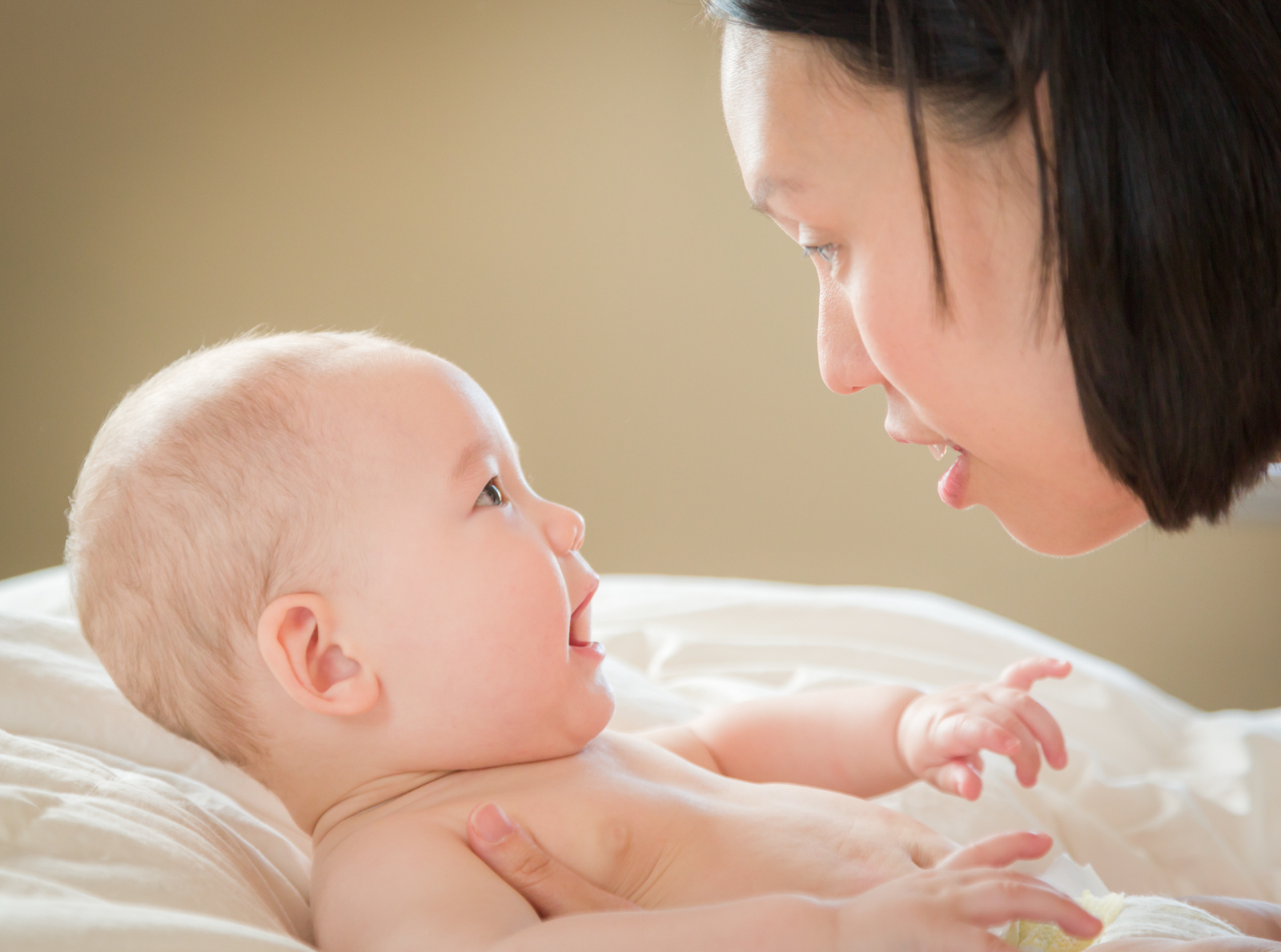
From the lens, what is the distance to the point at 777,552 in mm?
2795

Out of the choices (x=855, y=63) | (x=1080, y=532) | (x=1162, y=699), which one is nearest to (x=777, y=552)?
(x=1162, y=699)

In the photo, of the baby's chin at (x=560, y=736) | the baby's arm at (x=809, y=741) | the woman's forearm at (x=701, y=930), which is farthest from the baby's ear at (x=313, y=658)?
the baby's arm at (x=809, y=741)

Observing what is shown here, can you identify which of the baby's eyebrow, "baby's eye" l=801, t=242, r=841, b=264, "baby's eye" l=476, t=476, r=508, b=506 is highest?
"baby's eye" l=801, t=242, r=841, b=264

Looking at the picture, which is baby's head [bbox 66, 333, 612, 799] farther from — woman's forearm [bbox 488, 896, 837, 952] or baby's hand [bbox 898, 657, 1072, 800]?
baby's hand [bbox 898, 657, 1072, 800]

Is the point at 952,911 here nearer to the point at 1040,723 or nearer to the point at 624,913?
the point at 624,913

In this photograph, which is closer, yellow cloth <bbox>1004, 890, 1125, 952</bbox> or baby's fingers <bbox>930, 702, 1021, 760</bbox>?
yellow cloth <bbox>1004, 890, 1125, 952</bbox>

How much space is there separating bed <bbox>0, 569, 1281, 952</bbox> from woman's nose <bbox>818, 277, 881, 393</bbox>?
490mm

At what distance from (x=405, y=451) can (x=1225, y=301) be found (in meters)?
0.58

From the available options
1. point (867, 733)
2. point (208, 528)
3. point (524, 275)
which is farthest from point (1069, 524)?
point (524, 275)

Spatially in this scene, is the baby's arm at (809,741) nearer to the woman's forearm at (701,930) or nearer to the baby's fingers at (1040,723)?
the baby's fingers at (1040,723)

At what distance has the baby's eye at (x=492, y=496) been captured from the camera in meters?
0.90

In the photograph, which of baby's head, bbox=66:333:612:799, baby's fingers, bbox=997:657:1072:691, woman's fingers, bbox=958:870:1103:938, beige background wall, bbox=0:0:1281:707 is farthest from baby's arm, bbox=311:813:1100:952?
beige background wall, bbox=0:0:1281:707

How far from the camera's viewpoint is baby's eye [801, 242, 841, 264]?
0.86 meters

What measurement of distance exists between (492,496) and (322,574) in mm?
151
